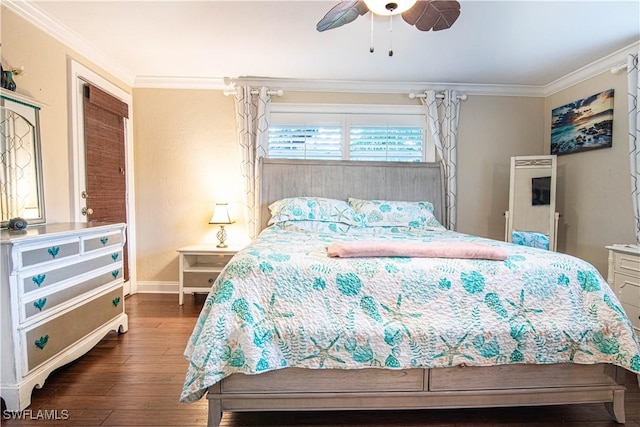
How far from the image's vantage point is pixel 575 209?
3264 millimetres

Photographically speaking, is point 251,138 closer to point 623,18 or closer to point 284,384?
point 284,384

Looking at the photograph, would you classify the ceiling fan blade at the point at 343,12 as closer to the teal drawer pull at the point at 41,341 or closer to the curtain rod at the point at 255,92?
the curtain rod at the point at 255,92

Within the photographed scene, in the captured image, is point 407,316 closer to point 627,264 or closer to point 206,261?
point 627,264

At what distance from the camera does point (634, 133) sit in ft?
8.50

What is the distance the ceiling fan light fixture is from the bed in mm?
1282

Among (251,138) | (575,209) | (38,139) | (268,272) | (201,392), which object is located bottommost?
(201,392)

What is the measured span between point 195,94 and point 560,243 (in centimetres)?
429

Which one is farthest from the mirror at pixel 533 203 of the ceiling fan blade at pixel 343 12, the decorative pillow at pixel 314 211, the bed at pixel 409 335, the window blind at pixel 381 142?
the ceiling fan blade at pixel 343 12

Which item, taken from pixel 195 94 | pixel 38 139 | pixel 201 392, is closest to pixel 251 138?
pixel 195 94

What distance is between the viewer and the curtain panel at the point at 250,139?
3434 millimetres

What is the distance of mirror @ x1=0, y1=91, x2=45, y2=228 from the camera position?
191 cm

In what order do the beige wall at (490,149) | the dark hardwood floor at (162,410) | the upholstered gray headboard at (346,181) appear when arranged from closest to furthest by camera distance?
1. the dark hardwood floor at (162,410)
2. the upholstered gray headboard at (346,181)
3. the beige wall at (490,149)

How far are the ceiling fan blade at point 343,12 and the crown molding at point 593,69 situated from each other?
2541mm

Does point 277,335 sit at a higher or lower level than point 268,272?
lower
